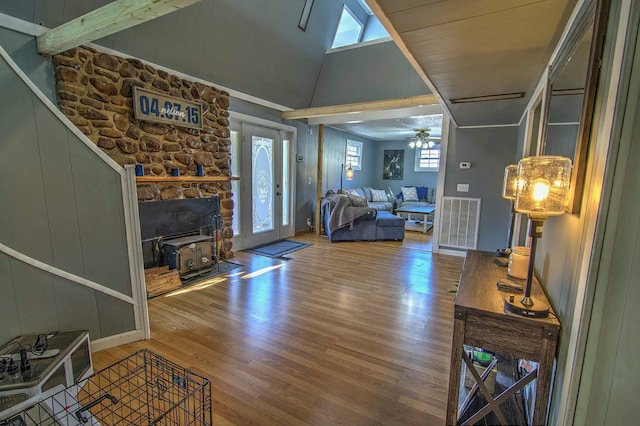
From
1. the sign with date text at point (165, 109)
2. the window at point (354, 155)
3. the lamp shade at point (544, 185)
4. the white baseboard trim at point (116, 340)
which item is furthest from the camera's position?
the window at point (354, 155)

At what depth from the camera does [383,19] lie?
59.2 inches

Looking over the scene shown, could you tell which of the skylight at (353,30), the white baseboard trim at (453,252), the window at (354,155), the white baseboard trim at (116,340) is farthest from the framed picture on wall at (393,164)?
the white baseboard trim at (116,340)

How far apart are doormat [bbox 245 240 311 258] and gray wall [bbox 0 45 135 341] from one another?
2.58 m

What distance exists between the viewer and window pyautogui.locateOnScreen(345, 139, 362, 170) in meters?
8.11

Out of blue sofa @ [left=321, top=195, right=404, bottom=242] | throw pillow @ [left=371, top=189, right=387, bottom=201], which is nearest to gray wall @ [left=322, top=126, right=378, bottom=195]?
throw pillow @ [left=371, top=189, right=387, bottom=201]

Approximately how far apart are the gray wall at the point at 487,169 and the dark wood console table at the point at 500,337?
11.5 ft

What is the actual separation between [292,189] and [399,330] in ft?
12.9

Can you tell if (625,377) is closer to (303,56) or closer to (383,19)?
(383,19)

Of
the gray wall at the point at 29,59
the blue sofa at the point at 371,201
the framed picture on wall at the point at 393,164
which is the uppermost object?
the gray wall at the point at 29,59

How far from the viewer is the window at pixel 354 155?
8.11 m

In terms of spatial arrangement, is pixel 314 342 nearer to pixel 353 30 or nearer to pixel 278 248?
pixel 278 248

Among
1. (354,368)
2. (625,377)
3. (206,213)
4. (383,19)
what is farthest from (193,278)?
(625,377)

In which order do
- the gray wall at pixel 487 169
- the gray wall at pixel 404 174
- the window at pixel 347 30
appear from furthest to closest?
the gray wall at pixel 404 174 → the window at pixel 347 30 → the gray wall at pixel 487 169

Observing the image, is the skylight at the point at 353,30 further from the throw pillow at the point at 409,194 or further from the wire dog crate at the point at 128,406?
the wire dog crate at the point at 128,406
